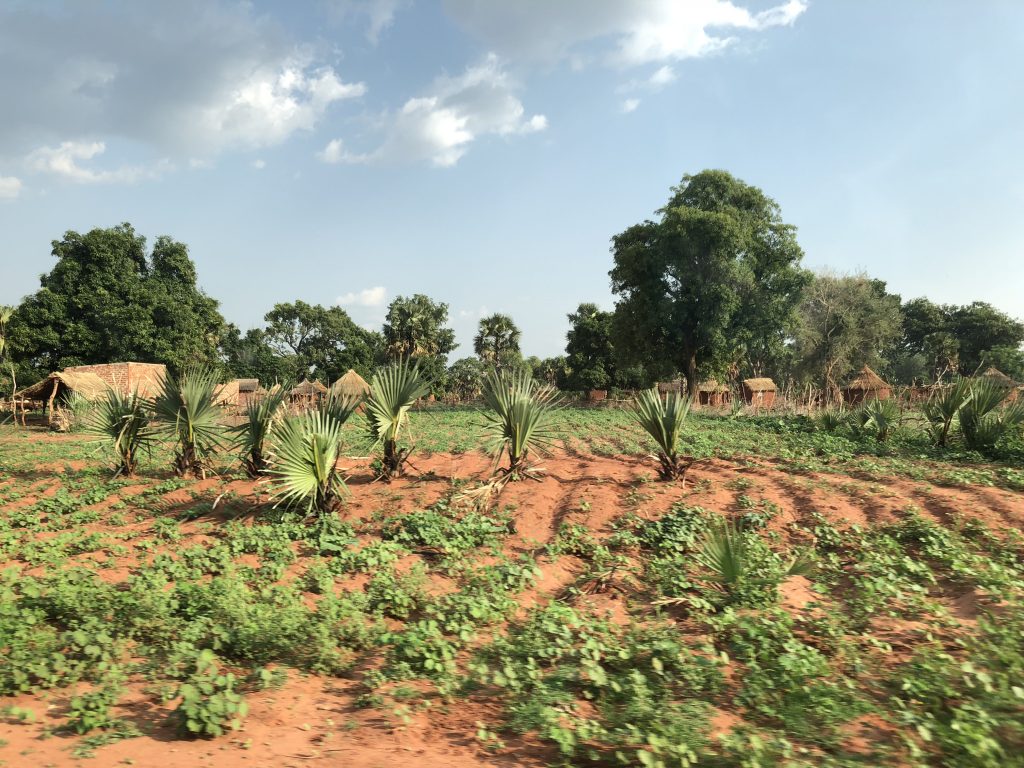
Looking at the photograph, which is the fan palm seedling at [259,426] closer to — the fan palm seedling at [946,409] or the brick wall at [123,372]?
the fan palm seedling at [946,409]

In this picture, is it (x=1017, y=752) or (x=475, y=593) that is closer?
(x=1017, y=752)

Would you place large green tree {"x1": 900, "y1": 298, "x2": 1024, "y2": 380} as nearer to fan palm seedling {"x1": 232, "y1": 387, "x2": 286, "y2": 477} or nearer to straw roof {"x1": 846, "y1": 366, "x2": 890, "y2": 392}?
straw roof {"x1": 846, "y1": 366, "x2": 890, "y2": 392}

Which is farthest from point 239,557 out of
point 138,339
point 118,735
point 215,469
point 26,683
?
point 138,339

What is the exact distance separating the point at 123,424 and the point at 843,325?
3464cm

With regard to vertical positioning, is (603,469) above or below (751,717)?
above

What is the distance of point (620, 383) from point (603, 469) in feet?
118

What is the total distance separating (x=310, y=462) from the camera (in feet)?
23.6

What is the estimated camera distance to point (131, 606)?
4770 millimetres

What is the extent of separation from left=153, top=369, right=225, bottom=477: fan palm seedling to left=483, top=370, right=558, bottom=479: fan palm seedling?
14.7 ft

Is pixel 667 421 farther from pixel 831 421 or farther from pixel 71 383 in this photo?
pixel 71 383

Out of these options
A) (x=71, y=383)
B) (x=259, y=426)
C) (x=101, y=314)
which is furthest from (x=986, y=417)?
(x=101, y=314)

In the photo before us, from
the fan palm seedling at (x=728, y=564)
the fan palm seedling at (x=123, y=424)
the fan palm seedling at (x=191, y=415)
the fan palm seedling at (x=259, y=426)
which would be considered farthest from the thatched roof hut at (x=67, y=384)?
the fan palm seedling at (x=728, y=564)

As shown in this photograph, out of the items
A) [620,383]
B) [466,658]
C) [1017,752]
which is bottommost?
[466,658]

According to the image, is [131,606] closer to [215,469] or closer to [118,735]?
[118,735]
